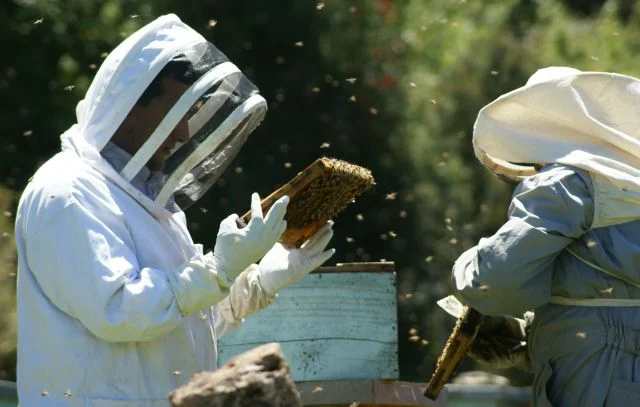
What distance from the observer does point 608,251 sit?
436cm

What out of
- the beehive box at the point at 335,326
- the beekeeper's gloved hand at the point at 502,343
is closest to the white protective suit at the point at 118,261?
the beehive box at the point at 335,326

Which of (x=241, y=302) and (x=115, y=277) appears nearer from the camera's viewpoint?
(x=115, y=277)

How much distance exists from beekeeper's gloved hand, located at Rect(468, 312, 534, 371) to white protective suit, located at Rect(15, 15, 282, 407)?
101 centimetres

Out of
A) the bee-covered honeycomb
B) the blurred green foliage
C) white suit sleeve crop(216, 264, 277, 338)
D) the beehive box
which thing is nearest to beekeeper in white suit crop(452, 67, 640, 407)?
the bee-covered honeycomb

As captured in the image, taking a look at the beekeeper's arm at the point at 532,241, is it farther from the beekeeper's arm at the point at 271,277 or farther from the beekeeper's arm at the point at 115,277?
the beekeeper's arm at the point at 115,277

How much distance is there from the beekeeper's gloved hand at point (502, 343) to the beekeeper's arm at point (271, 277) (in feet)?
2.05

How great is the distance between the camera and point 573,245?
442cm

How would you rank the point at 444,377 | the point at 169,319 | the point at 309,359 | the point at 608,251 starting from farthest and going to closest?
the point at 309,359
the point at 444,377
the point at 608,251
the point at 169,319

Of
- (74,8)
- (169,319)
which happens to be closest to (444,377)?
(169,319)

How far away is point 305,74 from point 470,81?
115 centimetres

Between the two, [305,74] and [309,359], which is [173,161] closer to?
[309,359]

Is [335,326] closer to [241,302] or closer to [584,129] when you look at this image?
[241,302]

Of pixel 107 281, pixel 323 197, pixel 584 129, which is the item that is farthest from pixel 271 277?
pixel 584 129

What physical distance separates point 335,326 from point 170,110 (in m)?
1.22
